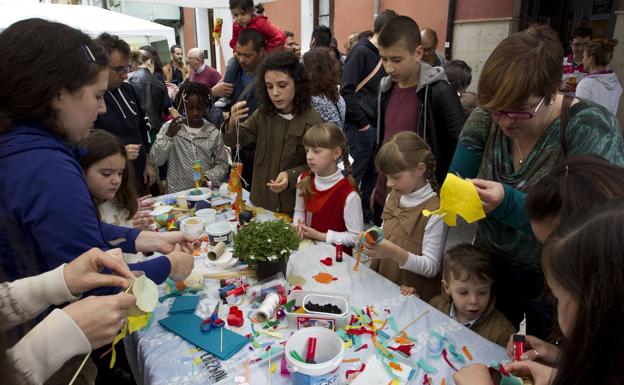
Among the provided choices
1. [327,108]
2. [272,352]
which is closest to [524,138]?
[272,352]

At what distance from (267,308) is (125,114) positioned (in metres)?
2.47

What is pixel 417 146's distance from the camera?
192 cm

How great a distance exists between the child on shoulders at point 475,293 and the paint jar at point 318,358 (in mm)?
714

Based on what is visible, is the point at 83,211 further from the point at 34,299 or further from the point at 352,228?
the point at 352,228

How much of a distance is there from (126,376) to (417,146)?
174cm

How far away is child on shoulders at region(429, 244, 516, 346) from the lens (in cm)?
159

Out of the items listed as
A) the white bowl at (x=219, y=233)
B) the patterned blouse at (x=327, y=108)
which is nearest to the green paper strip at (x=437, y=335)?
the white bowl at (x=219, y=233)

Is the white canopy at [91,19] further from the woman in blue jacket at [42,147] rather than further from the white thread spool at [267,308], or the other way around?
the white thread spool at [267,308]

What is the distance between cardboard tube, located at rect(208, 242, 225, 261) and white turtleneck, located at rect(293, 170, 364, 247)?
53 centimetres

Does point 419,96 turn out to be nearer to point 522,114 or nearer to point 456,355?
point 522,114

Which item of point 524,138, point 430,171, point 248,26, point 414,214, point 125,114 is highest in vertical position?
point 248,26

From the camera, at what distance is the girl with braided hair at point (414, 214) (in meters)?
1.83

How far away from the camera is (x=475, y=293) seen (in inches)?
64.1

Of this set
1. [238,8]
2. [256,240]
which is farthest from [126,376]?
[238,8]
